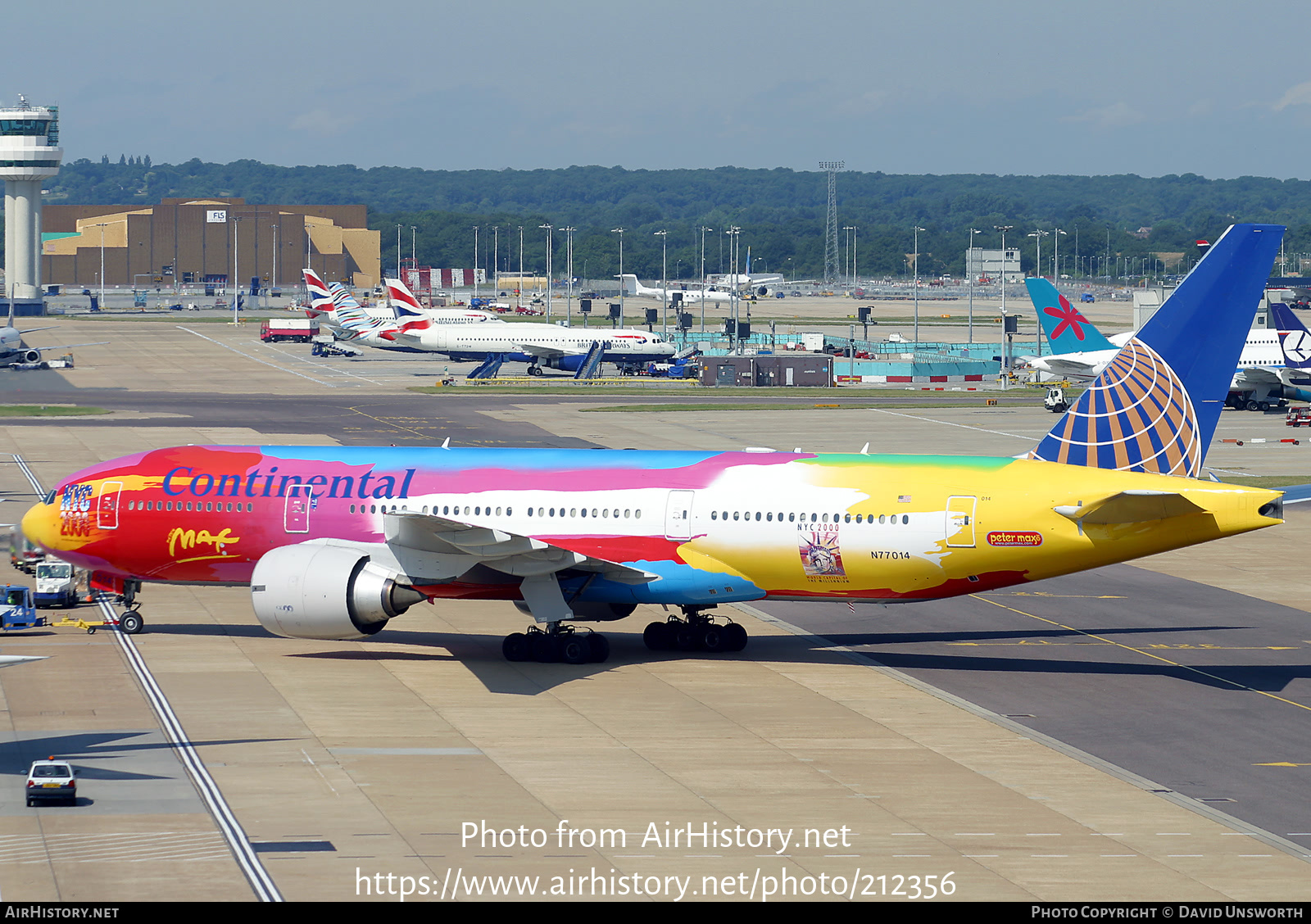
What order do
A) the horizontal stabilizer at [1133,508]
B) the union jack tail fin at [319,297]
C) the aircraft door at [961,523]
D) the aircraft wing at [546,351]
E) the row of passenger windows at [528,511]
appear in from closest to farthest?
the horizontal stabilizer at [1133,508], the aircraft door at [961,523], the row of passenger windows at [528,511], the aircraft wing at [546,351], the union jack tail fin at [319,297]

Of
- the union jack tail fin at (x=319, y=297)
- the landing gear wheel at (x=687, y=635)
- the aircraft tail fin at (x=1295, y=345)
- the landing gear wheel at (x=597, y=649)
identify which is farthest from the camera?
the union jack tail fin at (x=319, y=297)

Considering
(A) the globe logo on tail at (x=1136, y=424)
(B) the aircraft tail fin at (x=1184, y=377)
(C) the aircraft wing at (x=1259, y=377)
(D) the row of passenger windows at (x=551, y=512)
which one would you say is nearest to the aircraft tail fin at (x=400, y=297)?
(C) the aircraft wing at (x=1259, y=377)

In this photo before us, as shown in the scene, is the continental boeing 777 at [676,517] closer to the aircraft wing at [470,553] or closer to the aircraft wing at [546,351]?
the aircraft wing at [470,553]

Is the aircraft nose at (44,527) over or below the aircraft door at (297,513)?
below

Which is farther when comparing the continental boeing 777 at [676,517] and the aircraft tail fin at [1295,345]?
the aircraft tail fin at [1295,345]

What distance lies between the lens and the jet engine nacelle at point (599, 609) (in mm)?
36969

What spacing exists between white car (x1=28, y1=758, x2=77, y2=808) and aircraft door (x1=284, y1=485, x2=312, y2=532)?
A: 13178 mm

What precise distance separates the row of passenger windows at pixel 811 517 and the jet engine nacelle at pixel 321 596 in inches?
302

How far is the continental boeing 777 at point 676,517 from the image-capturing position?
34594 millimetres

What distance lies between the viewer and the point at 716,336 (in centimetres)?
17812

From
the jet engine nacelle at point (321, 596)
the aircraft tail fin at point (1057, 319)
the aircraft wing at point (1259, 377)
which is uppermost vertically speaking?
the aircraft tail fin at point (1057, 319)

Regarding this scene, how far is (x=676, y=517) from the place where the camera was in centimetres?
3659

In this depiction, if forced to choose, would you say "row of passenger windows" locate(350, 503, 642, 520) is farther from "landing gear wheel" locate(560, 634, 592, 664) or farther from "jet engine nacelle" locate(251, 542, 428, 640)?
"landing gear wheel" locate(560, 634, 592, 664)
